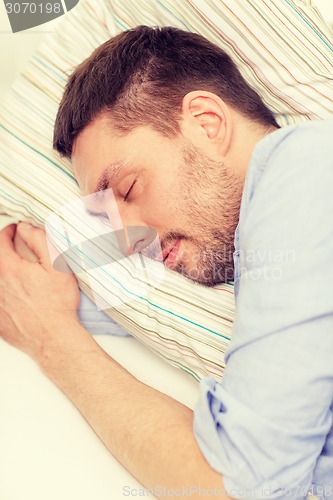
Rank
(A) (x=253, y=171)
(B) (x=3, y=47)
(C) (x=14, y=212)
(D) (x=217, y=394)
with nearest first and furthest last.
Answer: (D) (x=217, y=394)
(A) (x=253, y=171)
(C) (x=14, y=212)
(B) (x=3, y=47)

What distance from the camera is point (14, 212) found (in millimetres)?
1281

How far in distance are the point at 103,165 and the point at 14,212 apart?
1.07 feet

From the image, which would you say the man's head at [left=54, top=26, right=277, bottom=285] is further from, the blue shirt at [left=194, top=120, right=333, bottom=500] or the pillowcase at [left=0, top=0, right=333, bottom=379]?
the blue shirt at [left=194, top=120, right=333, bottom=500]

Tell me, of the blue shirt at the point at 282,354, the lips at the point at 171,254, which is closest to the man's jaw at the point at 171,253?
the lips at the point at 171,254

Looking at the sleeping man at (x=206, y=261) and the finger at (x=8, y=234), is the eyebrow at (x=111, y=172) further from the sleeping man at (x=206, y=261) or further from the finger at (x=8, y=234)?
the finger at (x=8, y=234)

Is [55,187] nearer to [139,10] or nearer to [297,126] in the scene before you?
[139,10]

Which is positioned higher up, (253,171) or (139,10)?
(139,10)

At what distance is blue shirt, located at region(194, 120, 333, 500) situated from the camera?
2.32 feet

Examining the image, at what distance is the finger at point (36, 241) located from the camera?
1.18 m

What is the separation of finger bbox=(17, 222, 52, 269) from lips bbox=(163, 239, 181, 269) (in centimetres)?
25

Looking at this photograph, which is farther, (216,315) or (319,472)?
(216,315)

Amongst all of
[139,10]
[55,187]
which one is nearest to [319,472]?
[55,187]

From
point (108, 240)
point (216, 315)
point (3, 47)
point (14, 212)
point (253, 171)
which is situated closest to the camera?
point (253, 171)

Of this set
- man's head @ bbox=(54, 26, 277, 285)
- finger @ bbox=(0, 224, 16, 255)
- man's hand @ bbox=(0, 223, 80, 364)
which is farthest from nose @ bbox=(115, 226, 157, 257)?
finger @ bbox=(0, 224, 16, 255)
